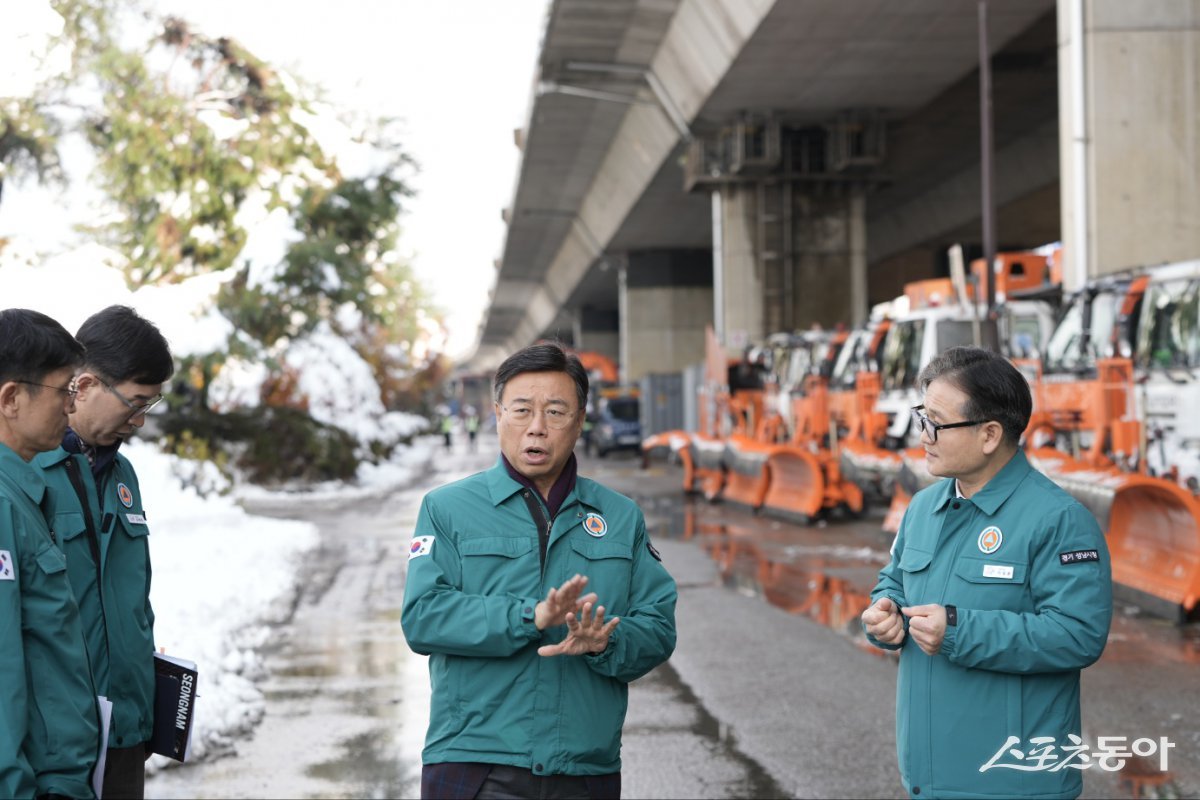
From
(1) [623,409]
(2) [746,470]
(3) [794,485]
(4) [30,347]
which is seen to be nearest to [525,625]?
(4) [30,347]

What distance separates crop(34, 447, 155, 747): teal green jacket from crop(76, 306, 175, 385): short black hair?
10.4 inches

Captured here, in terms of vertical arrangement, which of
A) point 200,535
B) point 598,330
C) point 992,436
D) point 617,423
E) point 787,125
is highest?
point 787,125

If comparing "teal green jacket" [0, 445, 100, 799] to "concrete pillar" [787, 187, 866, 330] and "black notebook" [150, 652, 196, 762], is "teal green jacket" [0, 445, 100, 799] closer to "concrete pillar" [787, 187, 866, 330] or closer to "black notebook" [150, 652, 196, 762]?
"black notebook" [150, 652, 196, 762]

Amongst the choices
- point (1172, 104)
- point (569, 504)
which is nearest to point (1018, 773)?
point (569, 504)

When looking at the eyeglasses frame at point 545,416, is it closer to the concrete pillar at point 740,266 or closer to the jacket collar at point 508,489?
the jacket collar at point 508,489

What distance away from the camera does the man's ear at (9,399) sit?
10.3ft

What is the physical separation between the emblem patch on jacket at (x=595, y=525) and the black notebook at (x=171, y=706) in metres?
1.40

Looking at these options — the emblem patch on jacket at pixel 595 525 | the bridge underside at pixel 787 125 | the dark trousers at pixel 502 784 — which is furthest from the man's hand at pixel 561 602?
the bridge underside at pixel 787 125

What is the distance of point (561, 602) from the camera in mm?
3250

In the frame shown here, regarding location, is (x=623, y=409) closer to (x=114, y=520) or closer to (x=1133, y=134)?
(x=1133, y=134)

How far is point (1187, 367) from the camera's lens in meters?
11.8

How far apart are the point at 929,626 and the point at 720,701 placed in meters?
5.28

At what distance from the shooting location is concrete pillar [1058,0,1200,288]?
17.7 meters

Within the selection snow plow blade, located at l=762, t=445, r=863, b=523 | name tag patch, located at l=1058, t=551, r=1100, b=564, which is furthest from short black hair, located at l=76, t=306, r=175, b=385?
snow plow blade, located at l=762, t=445, r=863, b=523
